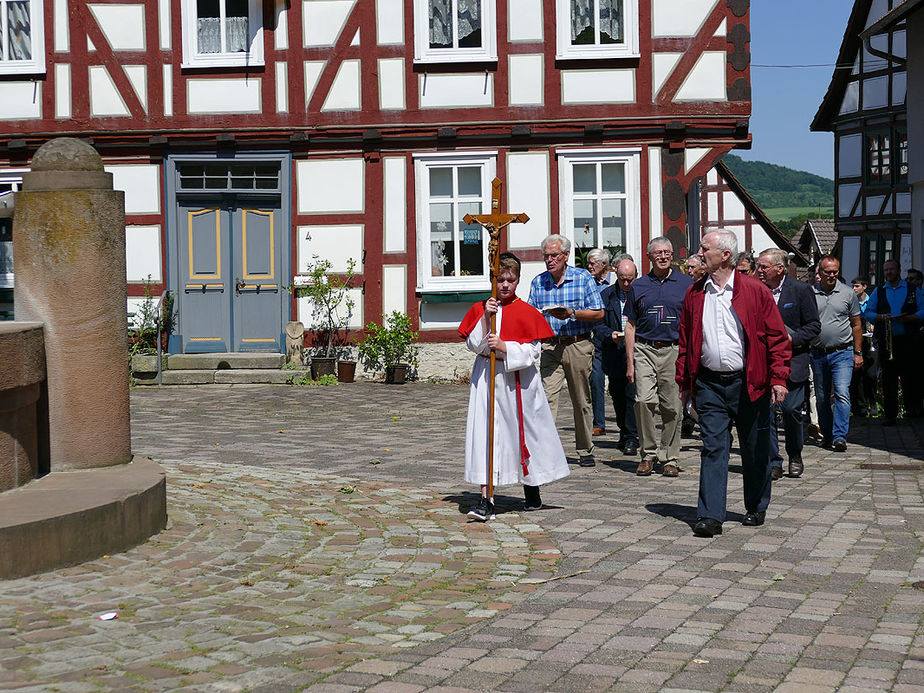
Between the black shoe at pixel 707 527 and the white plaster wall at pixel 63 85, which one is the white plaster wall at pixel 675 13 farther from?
the black shoe at pixel 707 527

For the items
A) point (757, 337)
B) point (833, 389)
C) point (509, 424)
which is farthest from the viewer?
point (833, 389)

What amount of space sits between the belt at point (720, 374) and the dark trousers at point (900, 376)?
7782 mm

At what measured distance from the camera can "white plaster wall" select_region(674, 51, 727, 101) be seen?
19000 millimetres

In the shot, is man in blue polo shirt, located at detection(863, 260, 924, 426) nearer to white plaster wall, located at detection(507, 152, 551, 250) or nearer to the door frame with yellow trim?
white plaster wall, located at detection(507, 152, 551, 250)

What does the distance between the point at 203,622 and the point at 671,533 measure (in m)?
3.29

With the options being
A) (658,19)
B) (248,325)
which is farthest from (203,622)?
(658,19)

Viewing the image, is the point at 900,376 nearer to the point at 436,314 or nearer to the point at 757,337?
the point at 436,314

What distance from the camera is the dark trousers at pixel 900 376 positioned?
50.1ft

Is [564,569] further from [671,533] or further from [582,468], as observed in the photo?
[582,468]

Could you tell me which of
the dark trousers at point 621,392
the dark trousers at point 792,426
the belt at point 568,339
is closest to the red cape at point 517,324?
the belt at point 568,339

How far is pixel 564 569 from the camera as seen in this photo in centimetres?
705

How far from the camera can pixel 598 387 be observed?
13.3m

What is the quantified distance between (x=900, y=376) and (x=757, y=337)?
8.44 m

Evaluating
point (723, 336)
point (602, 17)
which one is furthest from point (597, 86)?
point (723, 336)
